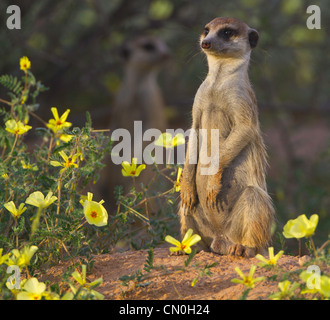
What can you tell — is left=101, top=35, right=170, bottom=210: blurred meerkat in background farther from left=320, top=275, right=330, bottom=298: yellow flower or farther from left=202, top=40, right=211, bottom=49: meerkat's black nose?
left=320, top=275, right=330, bottom=298: yellow flower

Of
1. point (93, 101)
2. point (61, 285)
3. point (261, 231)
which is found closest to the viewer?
point (61, 285)

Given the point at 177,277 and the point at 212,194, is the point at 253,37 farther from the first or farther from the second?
the point at 177,277

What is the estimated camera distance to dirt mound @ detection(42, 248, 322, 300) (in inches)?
109

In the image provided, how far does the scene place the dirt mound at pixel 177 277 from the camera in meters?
2.78

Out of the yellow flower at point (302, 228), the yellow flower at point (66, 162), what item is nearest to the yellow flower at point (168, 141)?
the yellow flower at point (66, 162)

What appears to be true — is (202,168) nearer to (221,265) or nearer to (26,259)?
(221,265)

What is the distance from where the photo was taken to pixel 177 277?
9.80 ft

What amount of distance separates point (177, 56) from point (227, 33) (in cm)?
625

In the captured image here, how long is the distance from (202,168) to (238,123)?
36cm

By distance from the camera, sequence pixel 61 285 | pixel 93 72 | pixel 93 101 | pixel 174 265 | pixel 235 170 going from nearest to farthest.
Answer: pixel 61 285 < pixel 174 265 < pixel 235 170 < pixel 93 72 < pixel 93 101

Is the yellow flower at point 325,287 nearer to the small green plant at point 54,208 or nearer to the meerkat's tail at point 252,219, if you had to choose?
the small green plant at point 54,208

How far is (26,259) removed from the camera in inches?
99.3

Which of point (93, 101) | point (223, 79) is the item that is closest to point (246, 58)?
point (223, 79)

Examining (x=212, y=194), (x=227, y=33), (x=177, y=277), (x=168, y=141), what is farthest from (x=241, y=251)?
(x=227, y=33)
